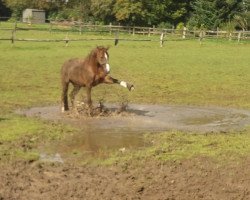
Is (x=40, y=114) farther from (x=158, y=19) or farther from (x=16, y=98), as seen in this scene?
(x=158, y=19)

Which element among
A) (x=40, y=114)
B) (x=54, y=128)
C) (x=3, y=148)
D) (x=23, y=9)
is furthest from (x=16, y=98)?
(x=23, y=9)

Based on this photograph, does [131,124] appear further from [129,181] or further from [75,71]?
[129,181]

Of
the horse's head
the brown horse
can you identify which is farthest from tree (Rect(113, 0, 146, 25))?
the horse's head

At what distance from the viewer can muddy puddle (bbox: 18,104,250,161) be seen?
8930 millimetres

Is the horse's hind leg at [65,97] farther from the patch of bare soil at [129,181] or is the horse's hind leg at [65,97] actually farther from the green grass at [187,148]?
the patch of bare soil at [129,181]

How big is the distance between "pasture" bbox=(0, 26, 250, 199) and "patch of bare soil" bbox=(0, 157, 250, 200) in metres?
0.03

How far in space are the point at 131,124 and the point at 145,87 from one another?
6.49 metres

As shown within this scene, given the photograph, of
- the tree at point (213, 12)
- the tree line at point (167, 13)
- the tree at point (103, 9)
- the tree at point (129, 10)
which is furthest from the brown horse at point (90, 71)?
the tree at point (103, 9)

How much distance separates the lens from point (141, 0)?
207 ft

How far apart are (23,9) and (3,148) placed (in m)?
83.4

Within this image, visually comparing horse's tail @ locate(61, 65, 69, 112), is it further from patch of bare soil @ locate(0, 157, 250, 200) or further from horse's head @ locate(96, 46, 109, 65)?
patch of bare soil @ locate(0, 157, 250, 200)

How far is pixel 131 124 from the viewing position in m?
11.1

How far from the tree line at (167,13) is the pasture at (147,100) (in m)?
27.2

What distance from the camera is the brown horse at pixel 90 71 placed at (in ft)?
37.1
